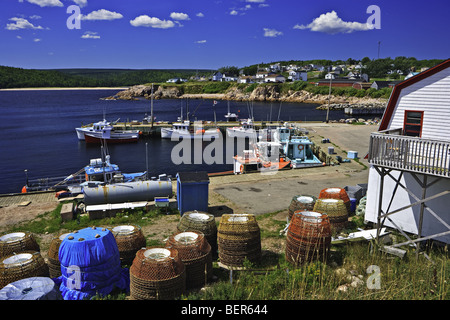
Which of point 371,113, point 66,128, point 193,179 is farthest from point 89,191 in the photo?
point 371,113

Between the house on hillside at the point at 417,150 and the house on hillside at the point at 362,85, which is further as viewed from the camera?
the house on hillside at the point at 362,85

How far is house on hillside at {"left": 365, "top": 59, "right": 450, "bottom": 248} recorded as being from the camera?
1111cm

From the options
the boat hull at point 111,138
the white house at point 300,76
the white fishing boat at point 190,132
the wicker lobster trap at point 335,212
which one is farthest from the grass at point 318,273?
the white house at point 300,76

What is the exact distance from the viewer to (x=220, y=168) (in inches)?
1644

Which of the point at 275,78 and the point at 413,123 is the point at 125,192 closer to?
the point at 413,123

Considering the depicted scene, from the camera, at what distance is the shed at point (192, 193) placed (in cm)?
1633

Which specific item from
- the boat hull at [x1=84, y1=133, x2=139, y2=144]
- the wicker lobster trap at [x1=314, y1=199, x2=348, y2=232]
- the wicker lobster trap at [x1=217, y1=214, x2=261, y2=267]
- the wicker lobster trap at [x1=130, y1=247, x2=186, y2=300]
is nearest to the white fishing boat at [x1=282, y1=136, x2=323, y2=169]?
the wicker lobster trap at [x1=314, y1=199, x2=348, y2=232]

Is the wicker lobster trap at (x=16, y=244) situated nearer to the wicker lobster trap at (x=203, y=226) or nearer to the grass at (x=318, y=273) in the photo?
the grass at (x=318, y=273)

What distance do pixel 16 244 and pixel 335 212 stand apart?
10.9 meters

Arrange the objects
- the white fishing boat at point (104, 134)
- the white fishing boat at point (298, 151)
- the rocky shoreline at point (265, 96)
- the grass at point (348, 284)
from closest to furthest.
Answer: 1. the grass at point (348, 284)
2. the white fishing boat at point (298, 151)
3. the white fishing boat at point (104, 134)
4. the rocky shoreline at point (265, 96)

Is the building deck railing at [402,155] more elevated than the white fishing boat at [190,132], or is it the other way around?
the building deck railing at [402,155]

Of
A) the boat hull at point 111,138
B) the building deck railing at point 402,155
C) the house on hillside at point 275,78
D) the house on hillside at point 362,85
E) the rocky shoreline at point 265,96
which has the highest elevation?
the house on hillside at point 275,78
